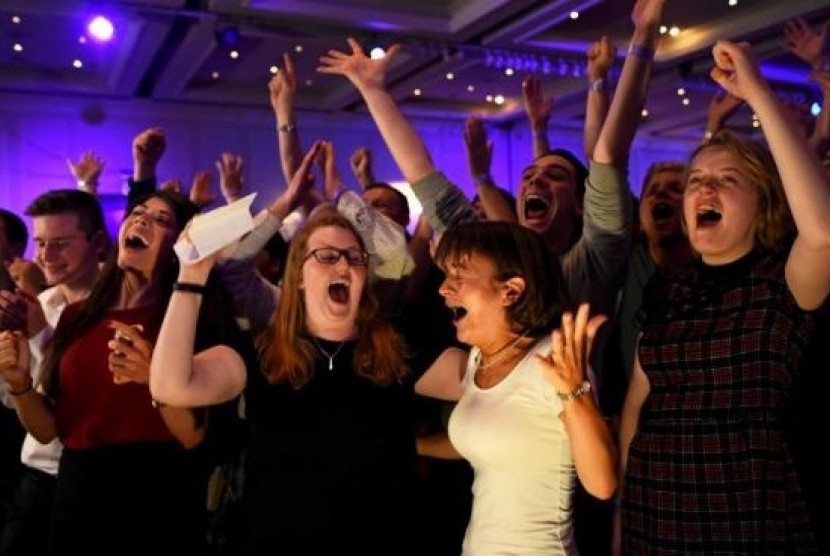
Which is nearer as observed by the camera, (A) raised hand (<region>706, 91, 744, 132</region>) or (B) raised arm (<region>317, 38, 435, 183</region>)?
(B) raised arm (<region>317, 38, 435, 183</region>)

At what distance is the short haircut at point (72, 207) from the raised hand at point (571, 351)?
1.69 metres

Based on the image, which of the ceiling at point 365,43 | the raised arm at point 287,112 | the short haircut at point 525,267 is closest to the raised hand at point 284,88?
the raised arm at point 287,112

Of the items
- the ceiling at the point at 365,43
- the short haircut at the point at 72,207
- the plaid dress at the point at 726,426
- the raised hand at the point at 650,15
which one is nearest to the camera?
the plaid dress at the point at 726,426

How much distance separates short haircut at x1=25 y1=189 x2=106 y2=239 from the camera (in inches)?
96.7

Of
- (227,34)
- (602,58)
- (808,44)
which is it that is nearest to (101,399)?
(602,58)

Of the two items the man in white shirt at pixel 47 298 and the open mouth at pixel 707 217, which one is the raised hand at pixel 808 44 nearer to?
the open mouth at pixel 707 217

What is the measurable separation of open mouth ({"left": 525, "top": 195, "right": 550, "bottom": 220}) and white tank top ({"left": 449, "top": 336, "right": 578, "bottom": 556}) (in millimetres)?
861

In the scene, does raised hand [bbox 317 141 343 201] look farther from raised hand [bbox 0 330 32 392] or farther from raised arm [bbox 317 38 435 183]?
raised hand [bbox 0 330 32 392]

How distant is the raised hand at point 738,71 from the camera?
1.57 meters

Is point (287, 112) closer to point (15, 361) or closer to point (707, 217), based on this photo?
point (15, 361)

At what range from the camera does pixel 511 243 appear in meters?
1.66

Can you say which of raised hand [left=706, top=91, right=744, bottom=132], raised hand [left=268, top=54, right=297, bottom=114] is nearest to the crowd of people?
raised hand [left=268, top=54, right=297, bottom=114]

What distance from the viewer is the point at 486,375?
1676 mm

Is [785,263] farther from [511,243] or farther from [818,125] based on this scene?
[818,125]
